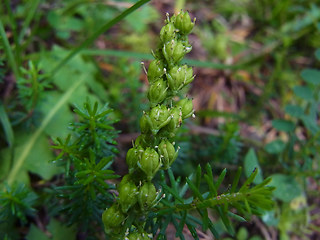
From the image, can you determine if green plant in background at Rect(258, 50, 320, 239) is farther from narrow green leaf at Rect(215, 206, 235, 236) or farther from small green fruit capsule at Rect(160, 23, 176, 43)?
small green fruit capsule at Rect(160, 23, 176, 43)

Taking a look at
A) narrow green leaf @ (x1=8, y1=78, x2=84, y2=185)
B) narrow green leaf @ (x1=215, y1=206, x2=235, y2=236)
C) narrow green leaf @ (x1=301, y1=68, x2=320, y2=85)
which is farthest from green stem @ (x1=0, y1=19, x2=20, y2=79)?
narrow green leaf @ (x1=301, y1=68, x2=320, y2=85)

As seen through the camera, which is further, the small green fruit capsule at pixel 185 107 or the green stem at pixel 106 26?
the green stem at pixel 106 26

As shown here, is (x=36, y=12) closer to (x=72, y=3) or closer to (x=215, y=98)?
(x=72, y=3)

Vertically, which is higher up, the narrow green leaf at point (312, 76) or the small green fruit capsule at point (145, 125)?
the narrow green leaf at point (312, 76)

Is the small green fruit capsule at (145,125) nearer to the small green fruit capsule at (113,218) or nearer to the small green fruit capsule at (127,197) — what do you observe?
the small green fruit capsule at (127,197)

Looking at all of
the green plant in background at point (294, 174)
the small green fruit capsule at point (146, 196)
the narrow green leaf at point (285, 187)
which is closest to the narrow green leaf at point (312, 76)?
the green plant in background at point (294, 174)

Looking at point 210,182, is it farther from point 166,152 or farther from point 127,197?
point 127,197

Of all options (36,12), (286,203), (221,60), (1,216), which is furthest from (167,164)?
(221,60)

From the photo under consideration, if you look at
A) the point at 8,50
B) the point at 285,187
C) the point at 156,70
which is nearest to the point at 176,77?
the point at 156,70

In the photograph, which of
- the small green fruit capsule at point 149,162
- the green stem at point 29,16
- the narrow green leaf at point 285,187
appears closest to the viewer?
the small green fruit capsule at point 149,162
